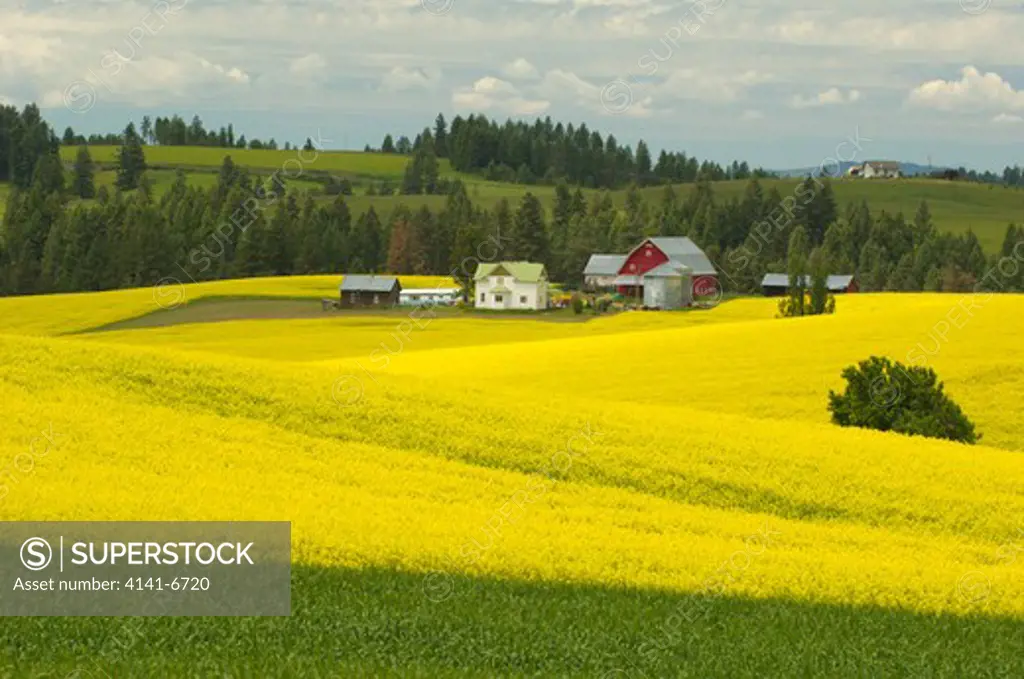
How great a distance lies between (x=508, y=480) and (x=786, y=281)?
358ft

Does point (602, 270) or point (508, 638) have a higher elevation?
point (508, 638)

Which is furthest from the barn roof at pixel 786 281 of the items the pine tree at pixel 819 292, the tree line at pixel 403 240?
the pine tree at pixel 819 292

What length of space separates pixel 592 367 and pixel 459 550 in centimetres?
3085

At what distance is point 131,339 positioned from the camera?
75875 mm

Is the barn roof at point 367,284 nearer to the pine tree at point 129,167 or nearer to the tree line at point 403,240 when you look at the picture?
the tree line at point 403,240

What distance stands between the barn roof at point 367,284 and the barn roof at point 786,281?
44.0 m

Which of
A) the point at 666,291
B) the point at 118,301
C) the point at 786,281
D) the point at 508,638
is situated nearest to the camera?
the point at 508,638

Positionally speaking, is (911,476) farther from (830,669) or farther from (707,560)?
(830,669)

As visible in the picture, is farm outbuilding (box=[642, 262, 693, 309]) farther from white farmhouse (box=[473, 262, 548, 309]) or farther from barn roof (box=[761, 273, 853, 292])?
barn roof (box=[761, 273, 853, 292])

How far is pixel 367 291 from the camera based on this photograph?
334ft

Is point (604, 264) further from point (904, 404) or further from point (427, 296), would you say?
point (904, 404)

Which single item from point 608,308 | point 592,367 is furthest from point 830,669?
point 608,308

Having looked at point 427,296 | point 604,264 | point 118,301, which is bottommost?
point 427,296

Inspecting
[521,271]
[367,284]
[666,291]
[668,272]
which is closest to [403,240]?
[367,284]
